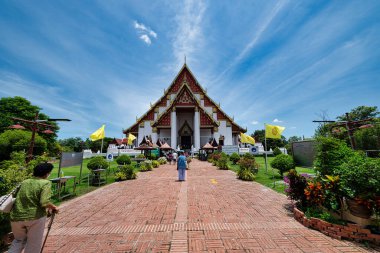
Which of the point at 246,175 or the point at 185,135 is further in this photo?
the point at 185,135

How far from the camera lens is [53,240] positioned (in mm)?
3666

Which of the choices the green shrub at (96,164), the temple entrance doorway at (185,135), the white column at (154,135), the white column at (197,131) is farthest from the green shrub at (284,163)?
the white column at (154,135)

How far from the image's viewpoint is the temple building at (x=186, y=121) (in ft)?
94.3

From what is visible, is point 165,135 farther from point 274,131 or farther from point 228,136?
point 274,131

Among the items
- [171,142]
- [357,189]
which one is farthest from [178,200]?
[171,142]

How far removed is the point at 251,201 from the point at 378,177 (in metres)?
3.45

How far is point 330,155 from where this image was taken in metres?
4.73

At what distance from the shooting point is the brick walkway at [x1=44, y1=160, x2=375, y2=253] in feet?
10.9

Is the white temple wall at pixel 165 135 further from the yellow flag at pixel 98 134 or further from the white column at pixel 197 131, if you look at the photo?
the yellow flag at pixel 98 134

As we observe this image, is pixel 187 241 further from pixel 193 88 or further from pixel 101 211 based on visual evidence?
pixel 193 88

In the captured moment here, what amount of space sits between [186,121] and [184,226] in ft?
87.3

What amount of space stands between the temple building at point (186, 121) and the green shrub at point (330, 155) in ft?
76.9

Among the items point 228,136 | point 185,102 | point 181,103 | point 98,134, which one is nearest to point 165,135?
point 181,103

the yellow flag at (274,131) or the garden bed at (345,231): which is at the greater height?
the yellow flag at (274,131)
